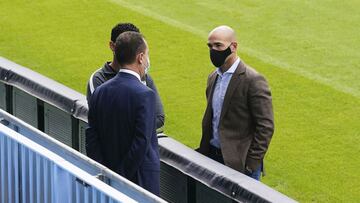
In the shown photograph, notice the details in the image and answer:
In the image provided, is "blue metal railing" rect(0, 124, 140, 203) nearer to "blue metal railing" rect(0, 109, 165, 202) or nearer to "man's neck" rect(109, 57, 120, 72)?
"blue metal railing" rect(0, 109, 165, 202)

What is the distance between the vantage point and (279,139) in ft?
35.6

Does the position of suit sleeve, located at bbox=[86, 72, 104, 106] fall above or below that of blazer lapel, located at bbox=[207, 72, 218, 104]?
above

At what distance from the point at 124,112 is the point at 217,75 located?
137 cm

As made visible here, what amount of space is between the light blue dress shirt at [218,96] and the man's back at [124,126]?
1.02m

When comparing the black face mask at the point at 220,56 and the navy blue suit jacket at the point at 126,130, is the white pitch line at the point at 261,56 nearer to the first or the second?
the black face mask at the point at 220,56

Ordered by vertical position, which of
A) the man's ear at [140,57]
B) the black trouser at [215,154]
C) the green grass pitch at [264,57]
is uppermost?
the man's ear at [140,57]

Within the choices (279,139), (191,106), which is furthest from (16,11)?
(279,139)

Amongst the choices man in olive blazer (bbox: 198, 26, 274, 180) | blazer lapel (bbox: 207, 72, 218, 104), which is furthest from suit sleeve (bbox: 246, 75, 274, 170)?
blazer lapel (bbox: 207, 72, 218, 104)

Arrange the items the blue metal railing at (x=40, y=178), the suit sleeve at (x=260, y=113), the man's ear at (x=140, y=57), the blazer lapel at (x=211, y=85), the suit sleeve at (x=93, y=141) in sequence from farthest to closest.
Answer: the blazer lapel at (x=211, y=85) → the suit sleeve at (x=260, y=113) → the suit sleeve at (x=93, y=141) → the man's ear at (x=140, y=57) → the blue metal railing at (x=40, y=178)

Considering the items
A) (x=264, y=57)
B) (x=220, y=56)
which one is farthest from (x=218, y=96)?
(x=264, y=57)

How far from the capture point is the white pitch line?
12.3 m

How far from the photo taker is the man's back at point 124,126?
6.51 meters

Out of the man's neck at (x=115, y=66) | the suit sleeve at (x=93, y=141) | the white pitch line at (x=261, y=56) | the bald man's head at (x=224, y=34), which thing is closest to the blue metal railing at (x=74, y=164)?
the suit sleeve at (x=93, y=141)

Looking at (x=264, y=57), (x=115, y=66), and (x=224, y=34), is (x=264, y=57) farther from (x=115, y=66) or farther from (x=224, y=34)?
(x=115, y=66)
